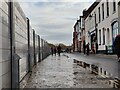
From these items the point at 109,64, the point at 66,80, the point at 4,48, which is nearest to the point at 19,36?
the point at 66,80

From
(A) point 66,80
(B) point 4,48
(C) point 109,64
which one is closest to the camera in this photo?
(B) point 4,48

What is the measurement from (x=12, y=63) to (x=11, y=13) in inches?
47.0

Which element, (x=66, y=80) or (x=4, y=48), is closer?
(x=4, y=48)

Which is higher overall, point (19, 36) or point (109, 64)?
point (19, 36)

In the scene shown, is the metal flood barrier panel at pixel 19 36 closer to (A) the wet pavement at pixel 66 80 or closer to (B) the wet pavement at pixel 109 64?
(A) the wet pavement at pixel 66 80

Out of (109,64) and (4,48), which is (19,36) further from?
(109,64)

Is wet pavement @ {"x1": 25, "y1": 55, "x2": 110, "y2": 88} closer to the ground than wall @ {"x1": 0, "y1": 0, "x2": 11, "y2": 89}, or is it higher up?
closer to the ground

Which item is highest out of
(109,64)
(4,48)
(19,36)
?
(19,36)

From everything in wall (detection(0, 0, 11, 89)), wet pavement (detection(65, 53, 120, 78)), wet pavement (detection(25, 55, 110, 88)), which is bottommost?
wet pavement (detection(25, 55, 110, 88))

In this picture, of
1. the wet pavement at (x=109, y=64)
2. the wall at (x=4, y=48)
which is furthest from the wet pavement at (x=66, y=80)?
the wall at (x=4, y=48)

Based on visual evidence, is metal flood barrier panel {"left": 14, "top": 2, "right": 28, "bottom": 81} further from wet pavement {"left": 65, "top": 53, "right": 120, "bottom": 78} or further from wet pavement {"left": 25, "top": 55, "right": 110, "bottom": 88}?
wet pavement {"left": 65, "top": 53, "right": 120, "bottom": 78}

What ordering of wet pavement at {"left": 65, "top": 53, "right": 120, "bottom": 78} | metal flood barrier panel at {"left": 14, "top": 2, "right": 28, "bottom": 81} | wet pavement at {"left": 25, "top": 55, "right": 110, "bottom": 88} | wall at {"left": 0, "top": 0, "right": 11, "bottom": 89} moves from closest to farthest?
wall at {"left": 0, "top": 0, "right": 11, "bottom": 89} < metal flood barrier panel at {"left": 14, "top": 2, "right": 28, "bottom": 81} < wet pavement at {"left": 25, "top": 55, "right": 110, "bottom": 88} < wet pavement at {"left": 65, "top": 53, "right": 120, "bottom": 78}

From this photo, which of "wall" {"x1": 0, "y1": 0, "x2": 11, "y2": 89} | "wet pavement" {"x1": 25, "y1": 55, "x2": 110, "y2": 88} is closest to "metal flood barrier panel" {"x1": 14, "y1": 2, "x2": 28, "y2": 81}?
"wet pavement" {"x1": 25, "y1": 55, "x2": 110, "y2": 88}

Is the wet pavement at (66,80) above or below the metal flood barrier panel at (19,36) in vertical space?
below
